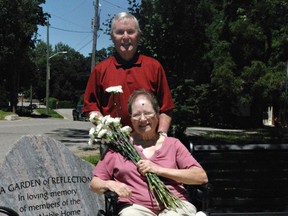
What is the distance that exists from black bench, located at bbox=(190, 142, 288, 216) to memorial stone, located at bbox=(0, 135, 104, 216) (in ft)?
4.28

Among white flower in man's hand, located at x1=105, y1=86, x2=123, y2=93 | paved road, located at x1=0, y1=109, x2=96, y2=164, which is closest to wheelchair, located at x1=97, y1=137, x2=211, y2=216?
white flower in man's hand, located at x1=105, y1=86, x2=123, y2=93

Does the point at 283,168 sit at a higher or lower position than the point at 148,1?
lower

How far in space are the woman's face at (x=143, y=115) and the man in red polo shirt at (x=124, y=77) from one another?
0.28 metres

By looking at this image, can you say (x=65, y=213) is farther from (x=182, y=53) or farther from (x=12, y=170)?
(x=182, y=53)

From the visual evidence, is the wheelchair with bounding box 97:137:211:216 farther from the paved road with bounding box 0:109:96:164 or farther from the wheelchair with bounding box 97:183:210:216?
the paved road with bounding box 0:109:96:164

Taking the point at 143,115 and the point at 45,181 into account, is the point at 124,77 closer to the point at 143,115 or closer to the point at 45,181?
the point at 143,115

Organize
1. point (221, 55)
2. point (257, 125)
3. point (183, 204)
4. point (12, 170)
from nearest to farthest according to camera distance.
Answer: point (183, 204), point (12, 170), point (221, 55), point (257, 125)

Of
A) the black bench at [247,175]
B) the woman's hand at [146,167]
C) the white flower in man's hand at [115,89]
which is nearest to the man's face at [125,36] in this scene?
the white flower in man's hand at [115,89]

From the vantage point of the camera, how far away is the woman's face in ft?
10.7

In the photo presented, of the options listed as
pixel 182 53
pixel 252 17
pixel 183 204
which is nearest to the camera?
pixel 183 204

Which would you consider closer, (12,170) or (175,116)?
(12,170)

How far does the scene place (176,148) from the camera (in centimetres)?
333

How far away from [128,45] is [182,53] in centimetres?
622

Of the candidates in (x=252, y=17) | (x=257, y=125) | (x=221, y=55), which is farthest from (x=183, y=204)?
(x=257, y=125)
